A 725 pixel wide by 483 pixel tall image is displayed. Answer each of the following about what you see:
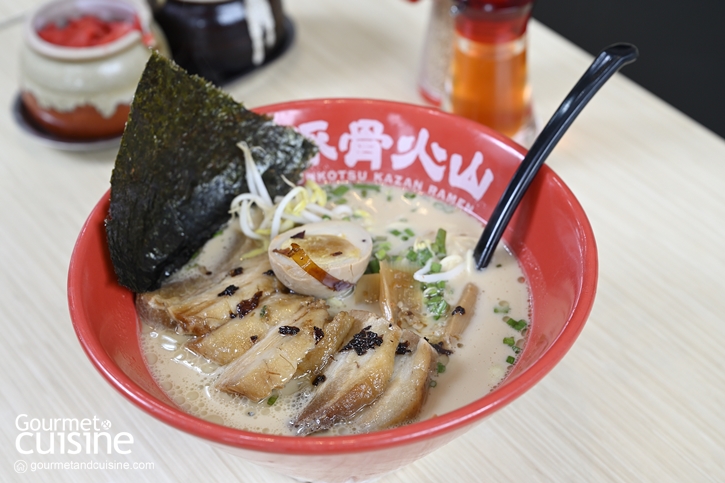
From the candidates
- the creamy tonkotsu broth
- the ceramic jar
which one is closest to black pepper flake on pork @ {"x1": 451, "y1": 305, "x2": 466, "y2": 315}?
the creamy tonkotsu broth

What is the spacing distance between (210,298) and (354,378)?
13.2 inches

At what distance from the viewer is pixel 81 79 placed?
1.81 m

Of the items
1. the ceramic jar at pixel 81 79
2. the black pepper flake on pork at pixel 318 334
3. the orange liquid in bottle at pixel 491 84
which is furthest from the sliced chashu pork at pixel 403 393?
the ceramic jar at pixel 81 79

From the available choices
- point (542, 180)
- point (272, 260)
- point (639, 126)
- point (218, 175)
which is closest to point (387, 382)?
point (272, 260)

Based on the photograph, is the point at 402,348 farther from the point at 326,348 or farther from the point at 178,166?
the point at 178,166

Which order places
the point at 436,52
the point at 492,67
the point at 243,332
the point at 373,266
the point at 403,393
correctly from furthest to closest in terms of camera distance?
the point at 436,52, the point at 492,67, the point at 373,266, the point at 243,332, the point at 403,393

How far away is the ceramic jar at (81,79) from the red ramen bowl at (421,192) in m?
0.52

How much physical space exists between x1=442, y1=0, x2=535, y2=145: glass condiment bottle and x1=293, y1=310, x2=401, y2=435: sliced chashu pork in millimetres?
794

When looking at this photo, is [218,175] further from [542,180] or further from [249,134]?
[542,180]

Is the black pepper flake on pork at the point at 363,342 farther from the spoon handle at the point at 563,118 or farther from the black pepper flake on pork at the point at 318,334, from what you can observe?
the spoon handle at the point at 563,118

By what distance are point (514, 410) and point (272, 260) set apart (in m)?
0.50

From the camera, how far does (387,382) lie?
114 cm

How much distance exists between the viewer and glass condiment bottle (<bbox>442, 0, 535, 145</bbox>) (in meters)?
1.69

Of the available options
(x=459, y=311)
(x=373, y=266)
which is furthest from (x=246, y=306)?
(x=459, y=311)
